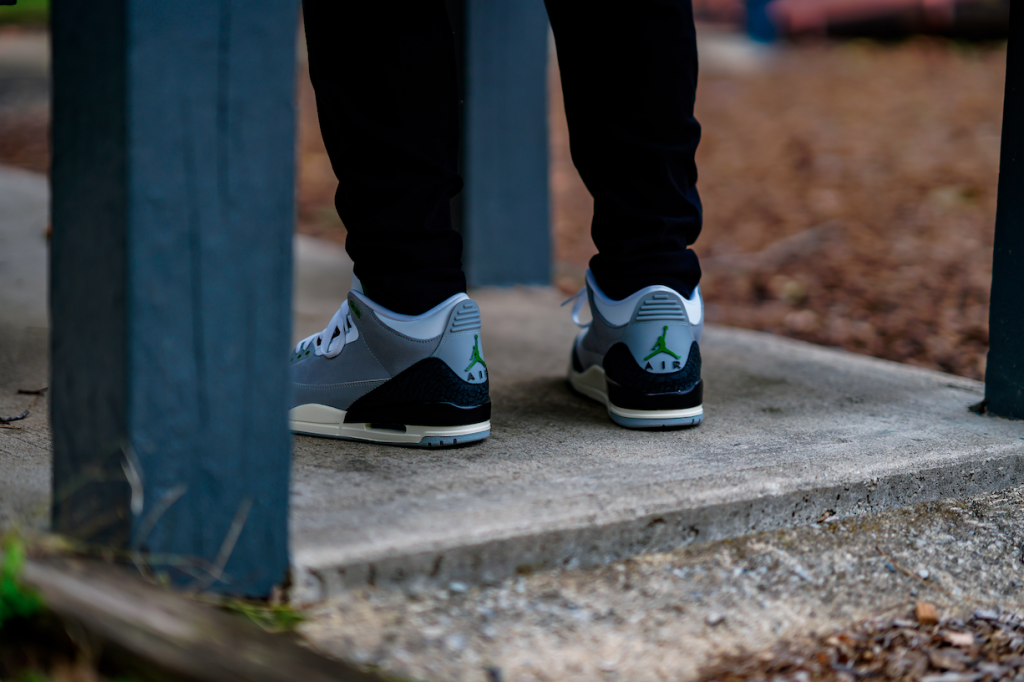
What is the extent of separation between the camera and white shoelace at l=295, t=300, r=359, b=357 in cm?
134

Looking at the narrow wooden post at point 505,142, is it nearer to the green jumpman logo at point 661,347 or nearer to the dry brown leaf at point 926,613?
the green jumpman logo at point 661,347

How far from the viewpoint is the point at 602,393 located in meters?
1.52

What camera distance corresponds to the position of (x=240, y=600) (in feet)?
2.83

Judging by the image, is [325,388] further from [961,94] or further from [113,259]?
[961,94]

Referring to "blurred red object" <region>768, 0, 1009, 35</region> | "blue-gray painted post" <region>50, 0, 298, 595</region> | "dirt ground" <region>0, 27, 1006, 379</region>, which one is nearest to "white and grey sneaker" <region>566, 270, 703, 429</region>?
"blue-gray painted post" <region>50, 0, 298, 595</region>

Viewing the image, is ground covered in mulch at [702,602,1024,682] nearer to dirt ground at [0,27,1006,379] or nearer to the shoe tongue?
the shoe tongue

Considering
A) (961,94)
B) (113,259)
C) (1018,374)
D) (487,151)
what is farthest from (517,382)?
(961,94)

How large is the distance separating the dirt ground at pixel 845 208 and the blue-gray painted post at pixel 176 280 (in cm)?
201

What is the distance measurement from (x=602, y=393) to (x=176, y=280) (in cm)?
87

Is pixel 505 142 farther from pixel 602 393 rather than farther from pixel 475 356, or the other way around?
pixel 475 356

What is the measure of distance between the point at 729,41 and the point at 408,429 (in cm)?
1024

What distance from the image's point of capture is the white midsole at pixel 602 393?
4.46 ft

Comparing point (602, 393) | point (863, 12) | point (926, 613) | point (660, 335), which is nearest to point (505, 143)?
point (602, 393)

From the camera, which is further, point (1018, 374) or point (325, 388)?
point (1018, 374)
